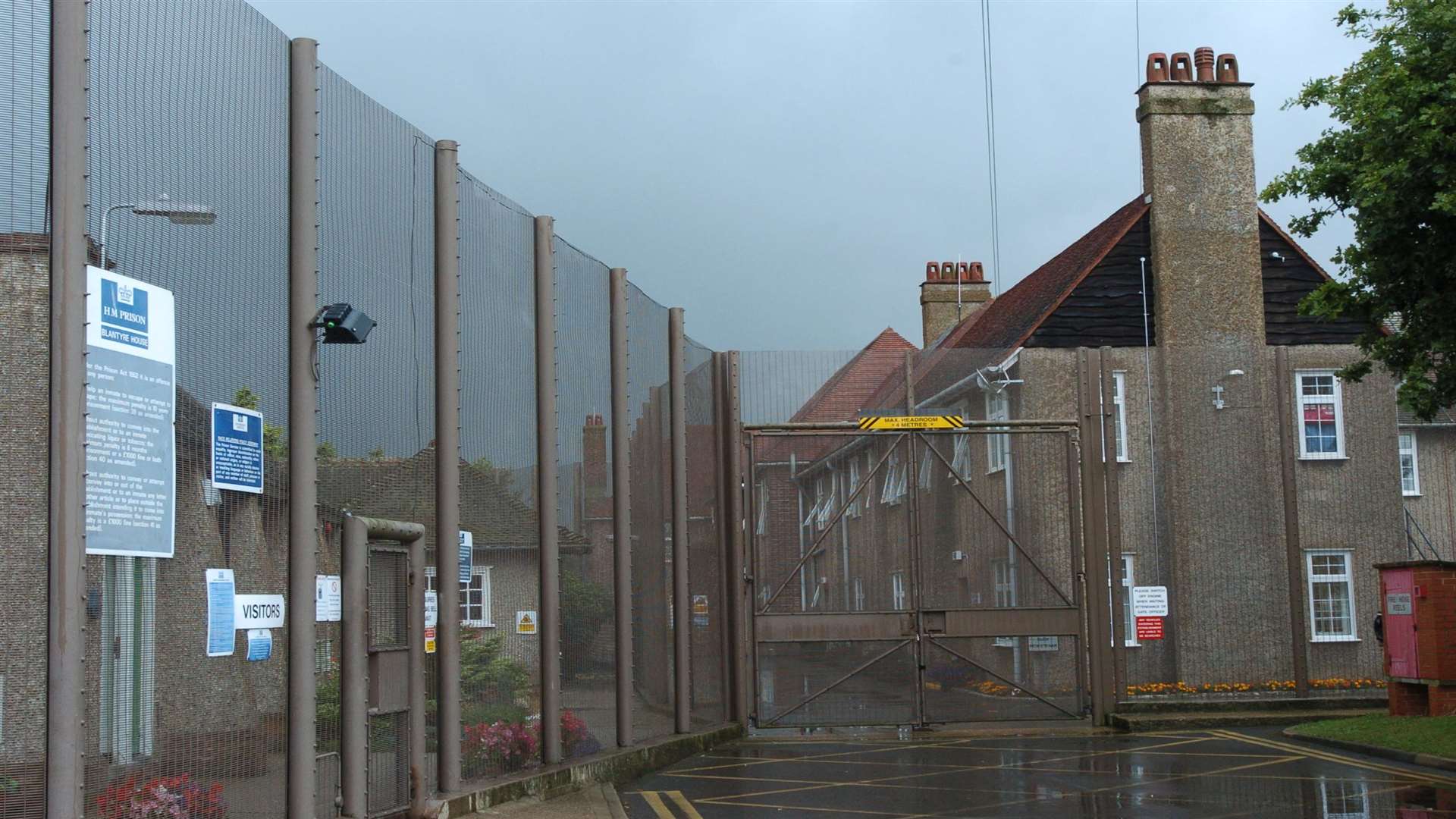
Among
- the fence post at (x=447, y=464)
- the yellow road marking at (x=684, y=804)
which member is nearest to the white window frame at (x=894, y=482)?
A: the yellow road marking at (x=684, y=804)

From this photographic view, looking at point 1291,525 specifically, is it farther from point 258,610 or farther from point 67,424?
point 67,424

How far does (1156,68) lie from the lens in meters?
26.7

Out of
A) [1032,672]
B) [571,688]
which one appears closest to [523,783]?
[571,688]

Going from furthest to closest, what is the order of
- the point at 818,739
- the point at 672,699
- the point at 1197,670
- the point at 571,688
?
the point at 1197,670 → the point at 818,739 → the point at 672,699 → the point at 571,688

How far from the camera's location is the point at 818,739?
63.0 ft

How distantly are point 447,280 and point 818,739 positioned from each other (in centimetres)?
996

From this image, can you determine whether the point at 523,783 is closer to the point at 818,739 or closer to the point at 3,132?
the point at 3,132

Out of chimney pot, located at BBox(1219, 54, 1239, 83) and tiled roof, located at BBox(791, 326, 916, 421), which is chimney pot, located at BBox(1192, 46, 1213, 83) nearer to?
chimney pot, located at BBox(1219, 54, 1239, 83)

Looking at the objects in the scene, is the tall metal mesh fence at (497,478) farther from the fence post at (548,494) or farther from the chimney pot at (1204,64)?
the chimney pot at (1204,64)

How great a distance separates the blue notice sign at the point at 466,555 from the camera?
11.4 metres

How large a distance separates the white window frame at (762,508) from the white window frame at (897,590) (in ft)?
5.51

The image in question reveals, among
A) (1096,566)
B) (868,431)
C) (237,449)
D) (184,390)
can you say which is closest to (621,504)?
(868,431)

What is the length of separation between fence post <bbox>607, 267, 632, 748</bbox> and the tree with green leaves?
7.16 m

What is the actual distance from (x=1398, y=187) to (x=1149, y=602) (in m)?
7.21
